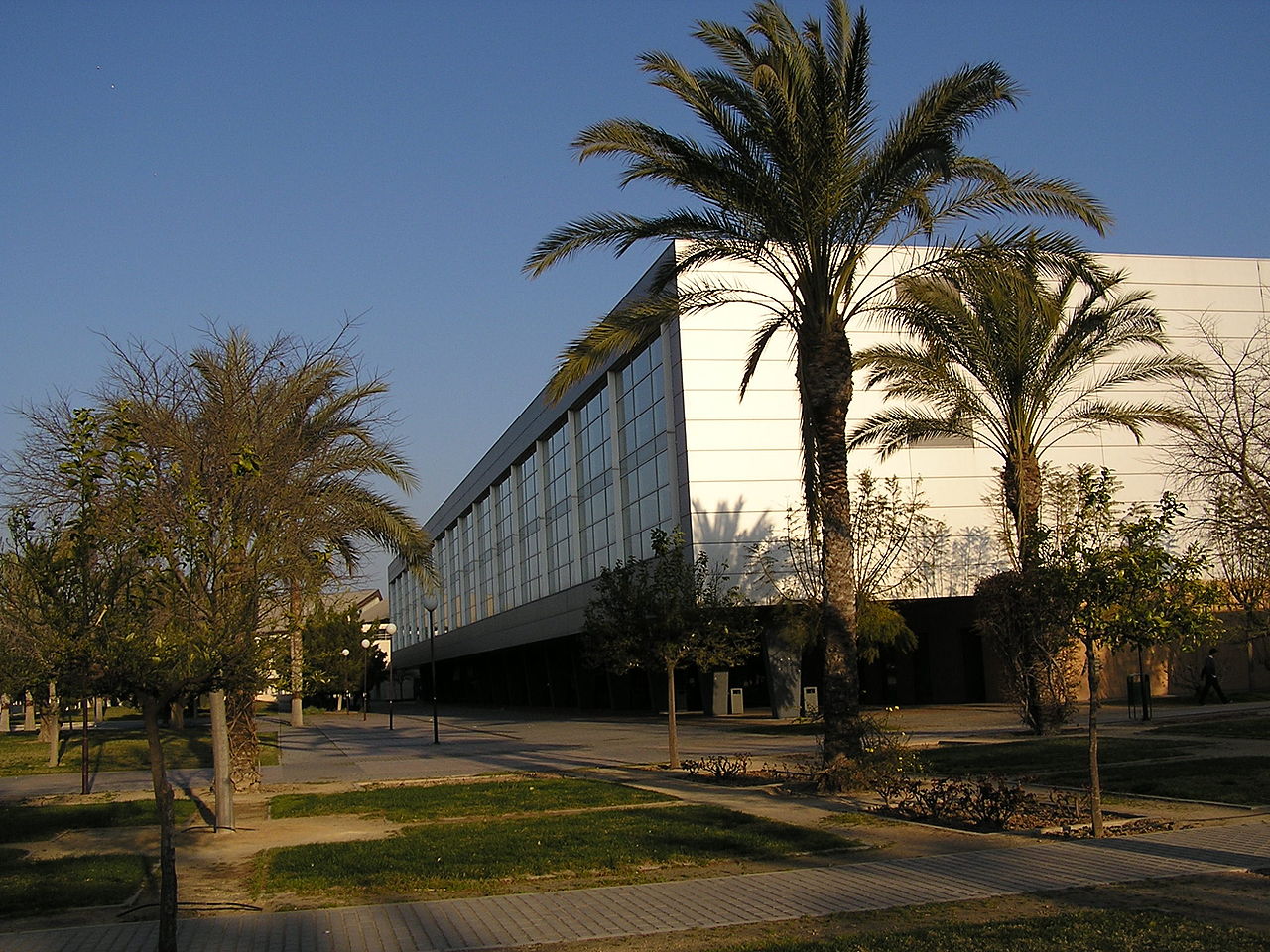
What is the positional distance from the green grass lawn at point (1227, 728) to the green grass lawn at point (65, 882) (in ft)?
60.2

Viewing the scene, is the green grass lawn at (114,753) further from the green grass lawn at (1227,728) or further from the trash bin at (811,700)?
the green grass lawn at (1227,728)

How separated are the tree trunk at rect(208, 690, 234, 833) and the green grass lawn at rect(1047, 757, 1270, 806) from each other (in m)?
10.9

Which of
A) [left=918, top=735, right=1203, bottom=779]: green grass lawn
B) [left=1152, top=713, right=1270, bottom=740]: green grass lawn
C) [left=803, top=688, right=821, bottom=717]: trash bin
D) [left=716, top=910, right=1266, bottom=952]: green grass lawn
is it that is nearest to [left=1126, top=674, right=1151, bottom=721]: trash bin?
[left=1152, top=713, right=1270, bottom=740]: green grass lawn

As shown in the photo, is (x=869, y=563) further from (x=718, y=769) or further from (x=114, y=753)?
(x=114, y=753)

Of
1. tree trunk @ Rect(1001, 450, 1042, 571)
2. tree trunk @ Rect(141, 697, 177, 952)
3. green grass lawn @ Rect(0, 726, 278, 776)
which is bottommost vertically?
green grass lawn @ Rect(0, 726, 278, 776)

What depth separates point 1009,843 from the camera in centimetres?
1136

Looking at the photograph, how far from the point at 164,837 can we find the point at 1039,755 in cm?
1546

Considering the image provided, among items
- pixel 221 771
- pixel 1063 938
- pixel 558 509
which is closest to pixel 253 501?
pixel 221 771

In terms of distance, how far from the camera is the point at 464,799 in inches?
682

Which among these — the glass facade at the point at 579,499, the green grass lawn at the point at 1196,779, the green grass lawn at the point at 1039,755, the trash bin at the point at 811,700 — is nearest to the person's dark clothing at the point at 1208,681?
the green grass lawn at the point at 1039,755

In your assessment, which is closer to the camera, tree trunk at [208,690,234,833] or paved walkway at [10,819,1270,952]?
paved walkway at [10,819,1270,952]

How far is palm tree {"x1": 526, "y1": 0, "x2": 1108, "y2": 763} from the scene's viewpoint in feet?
51.8

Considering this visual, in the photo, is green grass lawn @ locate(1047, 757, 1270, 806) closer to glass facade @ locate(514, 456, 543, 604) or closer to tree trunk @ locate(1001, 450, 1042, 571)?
tree trunk @ locate(1001, 450, 1042, 571)

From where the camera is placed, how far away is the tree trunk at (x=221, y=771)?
580 inches
